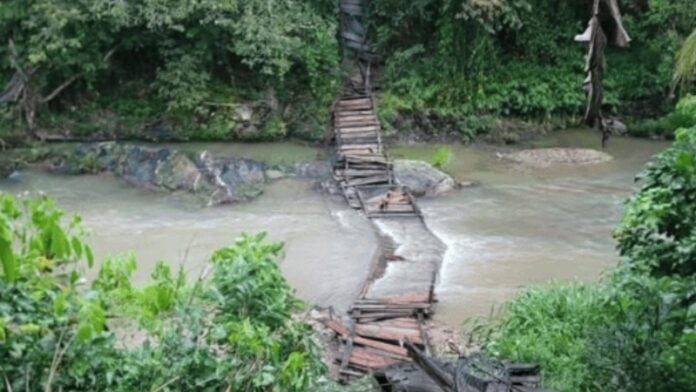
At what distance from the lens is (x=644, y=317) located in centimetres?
462

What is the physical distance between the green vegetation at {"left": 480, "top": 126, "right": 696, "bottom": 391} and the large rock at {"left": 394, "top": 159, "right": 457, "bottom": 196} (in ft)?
20.0

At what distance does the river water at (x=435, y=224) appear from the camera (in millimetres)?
9234

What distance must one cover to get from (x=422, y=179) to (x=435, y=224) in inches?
66.9

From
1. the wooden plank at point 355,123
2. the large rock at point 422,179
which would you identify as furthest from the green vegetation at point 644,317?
the wooden plank at point 355,123

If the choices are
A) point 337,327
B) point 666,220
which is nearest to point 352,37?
point 337,327

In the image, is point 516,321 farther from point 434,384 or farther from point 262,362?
point 262,362

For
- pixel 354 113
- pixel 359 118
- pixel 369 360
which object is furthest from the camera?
pixel 354 113

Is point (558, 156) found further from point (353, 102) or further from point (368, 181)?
point (353, 102)

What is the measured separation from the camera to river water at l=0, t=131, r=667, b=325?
923cm

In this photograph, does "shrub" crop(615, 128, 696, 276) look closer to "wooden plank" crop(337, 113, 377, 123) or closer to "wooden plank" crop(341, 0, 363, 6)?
"wooden plank" crop(337, 113, 377, 123)

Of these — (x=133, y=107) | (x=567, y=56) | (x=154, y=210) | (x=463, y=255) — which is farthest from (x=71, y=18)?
(x=567, y=56)

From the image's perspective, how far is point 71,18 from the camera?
14031mm

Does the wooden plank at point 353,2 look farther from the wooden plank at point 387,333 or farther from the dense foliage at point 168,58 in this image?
the wooden plank at point 387,333

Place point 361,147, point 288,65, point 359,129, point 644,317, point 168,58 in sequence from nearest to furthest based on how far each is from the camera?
point 644,317
point 361,147
point 288,65
point 359,129
point 168,58
